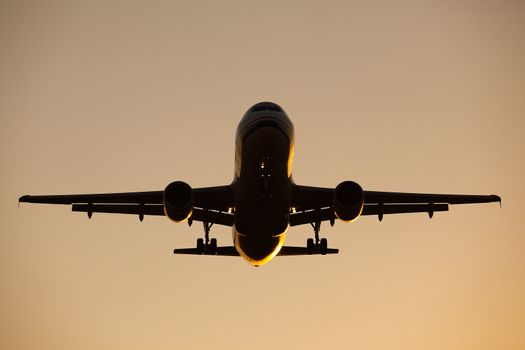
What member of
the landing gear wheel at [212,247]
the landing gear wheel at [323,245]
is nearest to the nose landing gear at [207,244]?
the landing gear wheel at [212,247]

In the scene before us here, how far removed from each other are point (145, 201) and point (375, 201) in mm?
9332

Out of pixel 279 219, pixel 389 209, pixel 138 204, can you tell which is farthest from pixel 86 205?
pixel 389 209

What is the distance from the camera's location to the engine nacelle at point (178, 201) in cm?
2305

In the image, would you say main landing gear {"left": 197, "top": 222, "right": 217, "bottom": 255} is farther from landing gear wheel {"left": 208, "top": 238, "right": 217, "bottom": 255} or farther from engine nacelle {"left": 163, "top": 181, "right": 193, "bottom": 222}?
engine nacelle {"left": 163, "top": 181, "right": 193, "bottom": 222}

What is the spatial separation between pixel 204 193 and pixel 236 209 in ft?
7.57

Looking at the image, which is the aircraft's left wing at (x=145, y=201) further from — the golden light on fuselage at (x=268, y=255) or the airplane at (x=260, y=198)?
the golden light on fuselage at (x=268, y=255)

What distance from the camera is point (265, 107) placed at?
24.4 metres

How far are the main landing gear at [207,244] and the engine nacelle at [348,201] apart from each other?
26.1 ft

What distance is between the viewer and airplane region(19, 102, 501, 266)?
2292 centimetres

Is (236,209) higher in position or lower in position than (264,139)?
lower

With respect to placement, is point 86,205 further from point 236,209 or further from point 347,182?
point 347,182

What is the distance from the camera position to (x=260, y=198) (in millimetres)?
23188

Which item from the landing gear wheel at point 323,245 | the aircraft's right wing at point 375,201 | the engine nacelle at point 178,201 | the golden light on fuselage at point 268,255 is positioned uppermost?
the aircraft's right wing at point 375,201

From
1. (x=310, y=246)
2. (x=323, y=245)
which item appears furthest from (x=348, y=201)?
(x=310, y=246)
